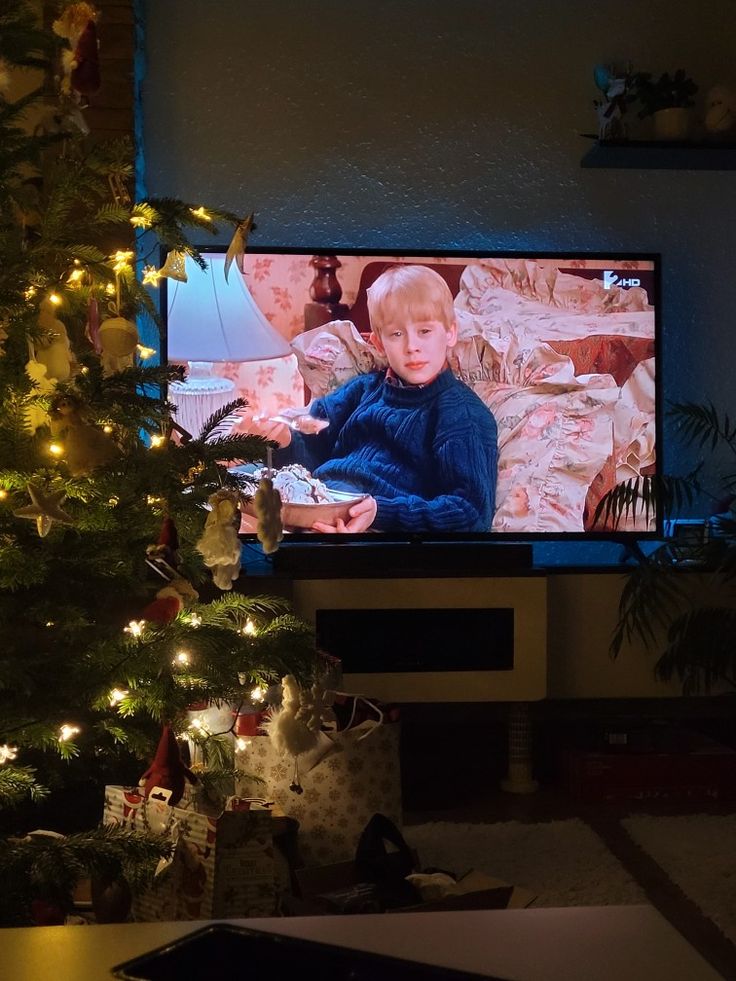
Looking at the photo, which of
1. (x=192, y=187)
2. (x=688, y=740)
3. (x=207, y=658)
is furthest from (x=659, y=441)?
(x=207, y=658)

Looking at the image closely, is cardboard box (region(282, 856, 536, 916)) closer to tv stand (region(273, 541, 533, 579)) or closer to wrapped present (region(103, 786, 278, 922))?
wrapped present (region(103, 786, 278, 922))

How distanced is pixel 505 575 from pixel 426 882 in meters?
1.40

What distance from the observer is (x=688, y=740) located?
3.29 meters

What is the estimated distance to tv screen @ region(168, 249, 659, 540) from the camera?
3.25 metres

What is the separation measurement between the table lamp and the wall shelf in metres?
1.25

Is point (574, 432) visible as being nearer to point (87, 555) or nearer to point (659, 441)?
point (659, 441)

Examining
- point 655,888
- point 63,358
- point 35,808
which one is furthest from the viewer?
point 655,888

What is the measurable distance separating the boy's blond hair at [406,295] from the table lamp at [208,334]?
0.32 meters

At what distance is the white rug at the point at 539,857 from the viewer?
2295 millimetres

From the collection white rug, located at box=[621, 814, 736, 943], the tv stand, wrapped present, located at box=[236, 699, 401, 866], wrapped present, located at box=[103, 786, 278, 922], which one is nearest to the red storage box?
white rug, located at box=[621, 814, 736, 943]

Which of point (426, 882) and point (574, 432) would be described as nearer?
point (426, 882)

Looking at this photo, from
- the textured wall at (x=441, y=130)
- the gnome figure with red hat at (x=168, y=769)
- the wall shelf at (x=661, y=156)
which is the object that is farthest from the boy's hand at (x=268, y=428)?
the gnome figure with red hat at (x=168, y=769)

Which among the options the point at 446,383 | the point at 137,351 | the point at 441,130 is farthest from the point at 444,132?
the point at 137,351

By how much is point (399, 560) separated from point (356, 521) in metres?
0.22
